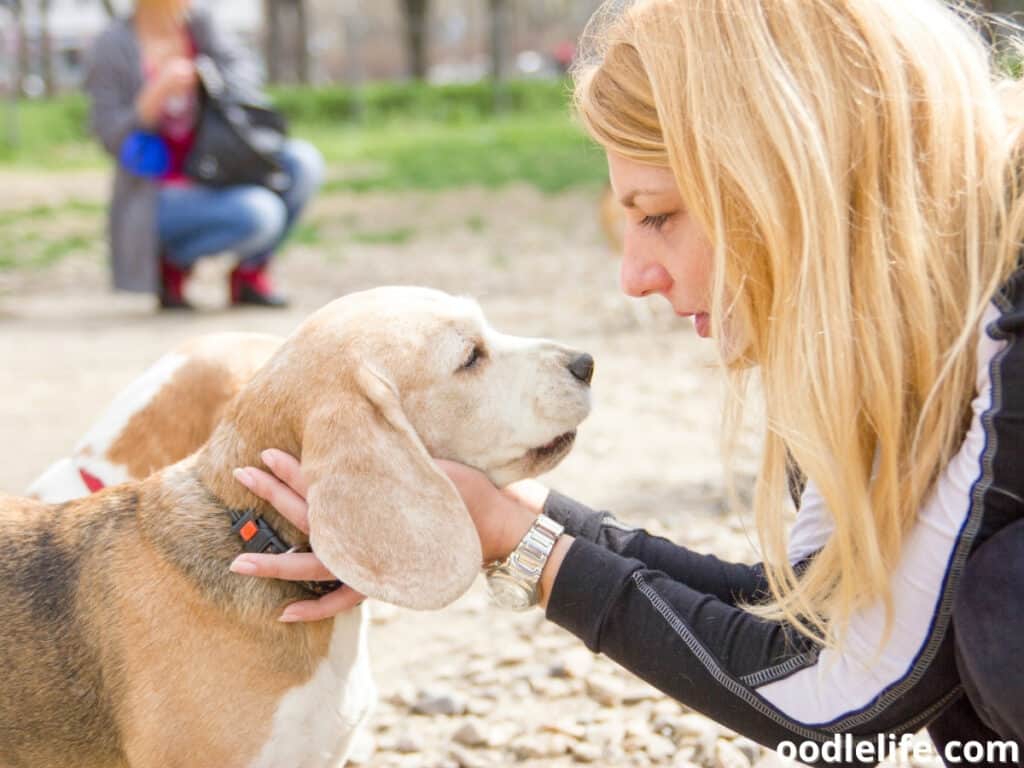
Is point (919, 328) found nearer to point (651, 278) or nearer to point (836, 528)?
point (836, 528)

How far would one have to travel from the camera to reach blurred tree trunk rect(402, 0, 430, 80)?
3750 cm

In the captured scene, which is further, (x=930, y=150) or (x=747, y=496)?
(x=747, y=496)

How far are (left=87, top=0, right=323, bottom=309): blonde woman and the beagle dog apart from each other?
585cm

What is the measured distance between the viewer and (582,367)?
9.44 ft

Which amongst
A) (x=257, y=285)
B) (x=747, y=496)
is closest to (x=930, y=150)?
(x=747, y=496)

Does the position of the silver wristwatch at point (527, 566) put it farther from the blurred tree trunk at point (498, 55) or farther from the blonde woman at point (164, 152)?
the blurred tree trunk at point (498, 55)

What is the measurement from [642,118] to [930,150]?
1.91ft

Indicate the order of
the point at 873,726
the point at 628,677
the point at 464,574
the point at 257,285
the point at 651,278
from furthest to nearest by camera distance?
the point at 257,285, the point at 628,677, the point at 651,278, the point at 464,574, the point at 873,726

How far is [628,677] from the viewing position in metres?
3.59

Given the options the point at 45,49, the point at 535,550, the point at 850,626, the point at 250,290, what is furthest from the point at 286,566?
the point at 45,49

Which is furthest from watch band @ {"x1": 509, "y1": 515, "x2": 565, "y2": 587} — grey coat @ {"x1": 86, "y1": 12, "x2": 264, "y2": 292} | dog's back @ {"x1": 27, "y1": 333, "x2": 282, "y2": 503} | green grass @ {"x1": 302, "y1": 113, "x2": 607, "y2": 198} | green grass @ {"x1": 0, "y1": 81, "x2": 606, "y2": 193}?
green grass @ {"x1": 302, "y1": 113, "x2": 607, "y2": 198}

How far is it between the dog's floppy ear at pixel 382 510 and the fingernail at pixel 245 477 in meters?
0.15

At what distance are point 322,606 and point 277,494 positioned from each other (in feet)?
0.86
